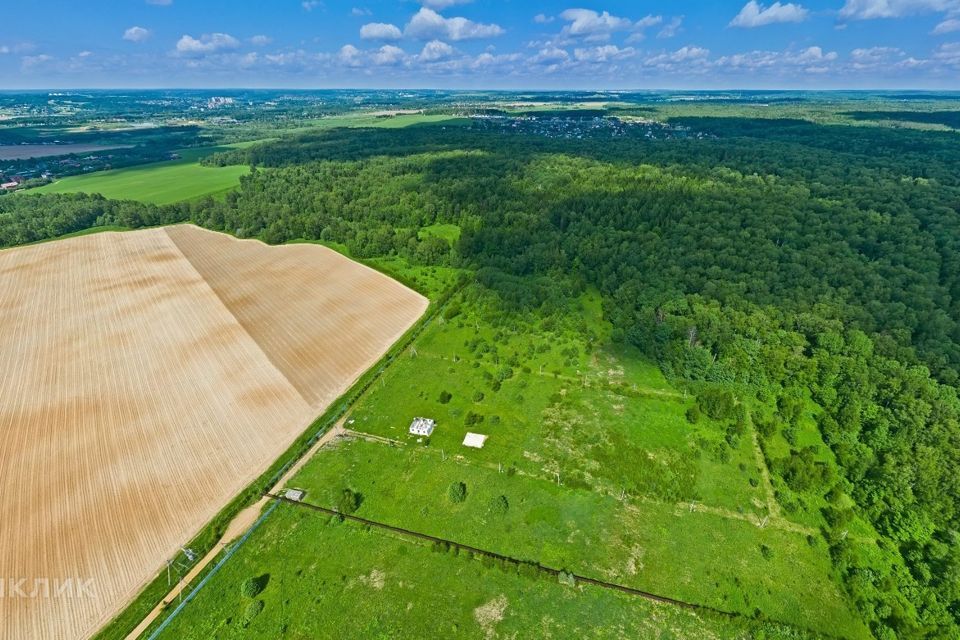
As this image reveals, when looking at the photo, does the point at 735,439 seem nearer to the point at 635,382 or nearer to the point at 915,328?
the point at 635,382

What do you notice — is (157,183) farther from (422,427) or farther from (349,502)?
(349,502)

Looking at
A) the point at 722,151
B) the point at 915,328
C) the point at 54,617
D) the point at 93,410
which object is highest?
the point at 722,151

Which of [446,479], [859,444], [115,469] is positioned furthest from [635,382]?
[115,469]

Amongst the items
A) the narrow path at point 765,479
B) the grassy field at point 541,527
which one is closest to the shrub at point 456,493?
the grassy field at point 541,527

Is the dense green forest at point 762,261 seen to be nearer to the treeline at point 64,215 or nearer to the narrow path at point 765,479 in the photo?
the treeline at point 64,215

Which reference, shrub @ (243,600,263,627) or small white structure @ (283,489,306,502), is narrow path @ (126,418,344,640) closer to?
small white structure @ (283,489,306,502)

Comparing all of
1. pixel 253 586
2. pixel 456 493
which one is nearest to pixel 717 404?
pixel 456 493

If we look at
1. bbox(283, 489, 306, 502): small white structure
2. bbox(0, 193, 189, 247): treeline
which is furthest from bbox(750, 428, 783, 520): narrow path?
bbox(0, 193, 189, 247): treeline
